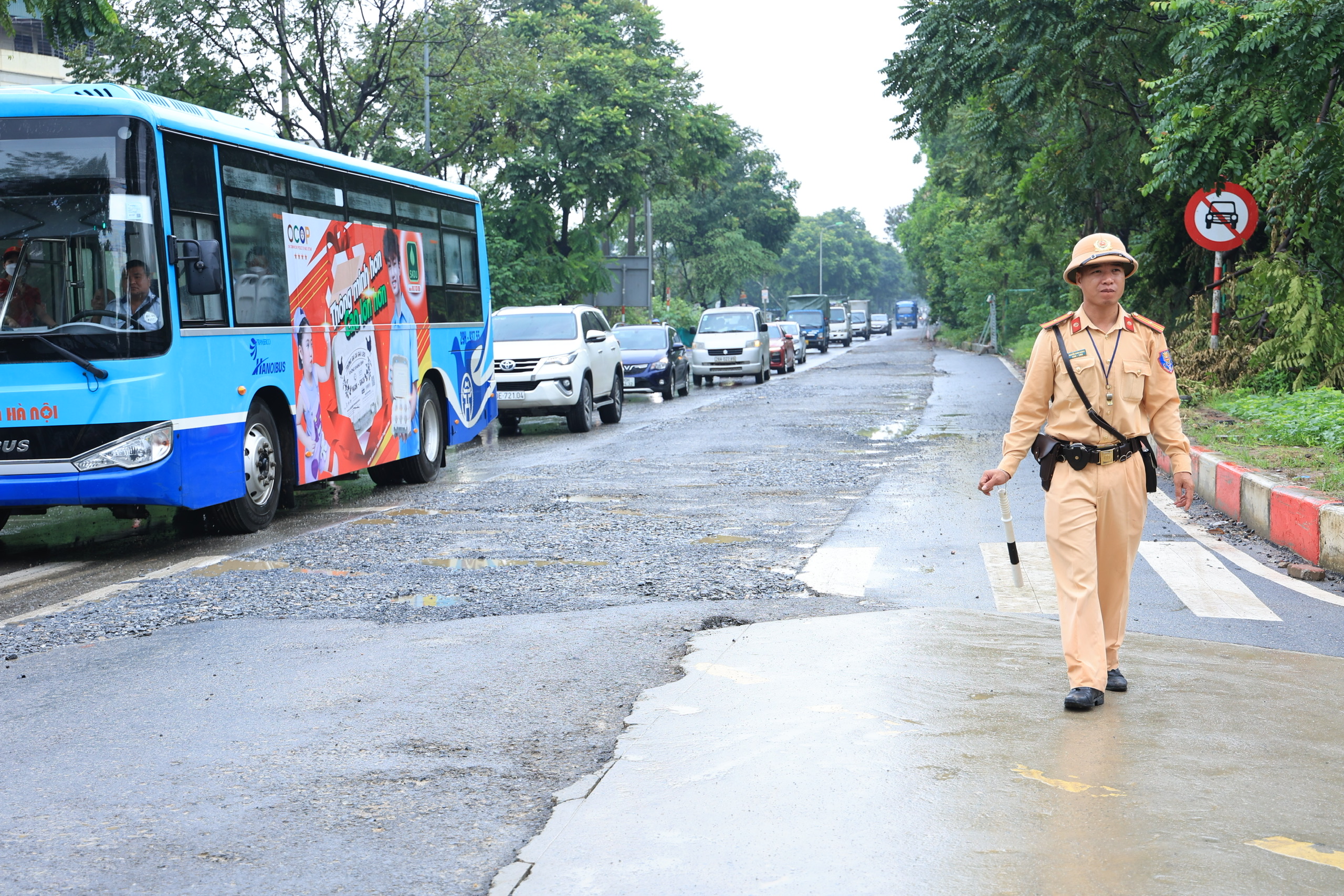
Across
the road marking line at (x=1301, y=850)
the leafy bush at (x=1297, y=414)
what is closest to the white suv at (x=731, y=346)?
the leafy bush at (x=1297, y=414)

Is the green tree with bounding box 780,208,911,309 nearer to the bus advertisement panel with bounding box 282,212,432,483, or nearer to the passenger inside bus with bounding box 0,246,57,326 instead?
the bus advertisement panel with bounding box 282,212,432,483

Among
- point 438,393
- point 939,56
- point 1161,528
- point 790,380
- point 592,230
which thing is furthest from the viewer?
point 592,230

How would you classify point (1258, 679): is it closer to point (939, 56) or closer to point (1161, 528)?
point (1161, 528)

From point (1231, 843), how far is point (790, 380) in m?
33.1

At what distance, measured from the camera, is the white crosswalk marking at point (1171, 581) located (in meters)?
7.37

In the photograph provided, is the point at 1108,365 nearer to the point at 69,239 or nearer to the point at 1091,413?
the point at 1091,413

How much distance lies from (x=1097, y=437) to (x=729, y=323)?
32791 millimetres

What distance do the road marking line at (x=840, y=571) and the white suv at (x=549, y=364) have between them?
444 inches

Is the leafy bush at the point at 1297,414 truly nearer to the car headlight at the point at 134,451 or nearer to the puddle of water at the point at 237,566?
the puddle of water at the point at 237,566

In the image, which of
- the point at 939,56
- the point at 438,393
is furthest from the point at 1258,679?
the point at 939,56

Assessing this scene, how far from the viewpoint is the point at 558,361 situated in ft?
67.4

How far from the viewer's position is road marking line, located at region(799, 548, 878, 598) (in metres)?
7.98

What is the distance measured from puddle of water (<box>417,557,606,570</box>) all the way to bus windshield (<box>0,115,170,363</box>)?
2471 millimetres

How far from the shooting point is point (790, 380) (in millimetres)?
36781
